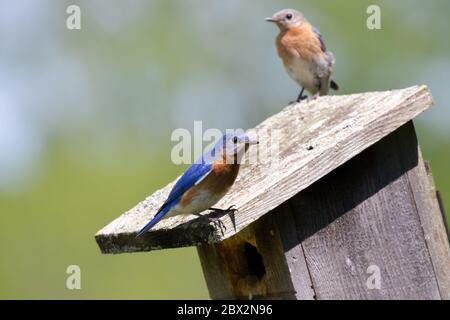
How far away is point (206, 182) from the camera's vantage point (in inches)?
218

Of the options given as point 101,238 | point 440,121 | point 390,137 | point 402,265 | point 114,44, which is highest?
point 114,44

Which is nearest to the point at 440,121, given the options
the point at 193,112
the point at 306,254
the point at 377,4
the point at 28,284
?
the point at 377,4

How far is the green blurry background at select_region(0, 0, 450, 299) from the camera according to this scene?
1440cm

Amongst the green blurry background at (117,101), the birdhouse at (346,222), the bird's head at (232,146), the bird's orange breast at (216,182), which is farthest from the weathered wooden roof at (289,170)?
the green blurry background at (117,101)

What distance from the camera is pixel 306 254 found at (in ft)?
18.9

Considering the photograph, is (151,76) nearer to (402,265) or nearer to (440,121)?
(440,121)

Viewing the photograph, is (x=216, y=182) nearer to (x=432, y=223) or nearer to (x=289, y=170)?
(x=289, y=170)

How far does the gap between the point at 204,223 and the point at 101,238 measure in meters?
0.96

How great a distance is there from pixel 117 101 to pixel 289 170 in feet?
33.0

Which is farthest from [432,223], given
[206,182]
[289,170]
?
[206,182]

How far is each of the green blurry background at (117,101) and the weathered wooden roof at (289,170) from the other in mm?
7903

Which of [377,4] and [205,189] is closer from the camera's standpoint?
[205,189]

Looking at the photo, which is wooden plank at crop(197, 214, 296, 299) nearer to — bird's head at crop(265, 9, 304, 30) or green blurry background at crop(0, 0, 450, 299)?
bird's head at crop(265, 9, 304, 30)

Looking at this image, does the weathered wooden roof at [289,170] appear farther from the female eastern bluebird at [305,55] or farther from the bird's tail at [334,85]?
the bird's tail at [334,85]
